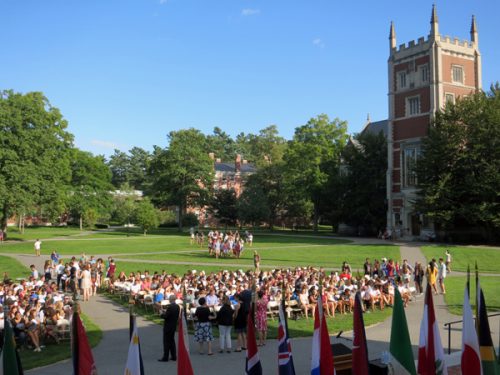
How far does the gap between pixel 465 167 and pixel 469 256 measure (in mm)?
11148

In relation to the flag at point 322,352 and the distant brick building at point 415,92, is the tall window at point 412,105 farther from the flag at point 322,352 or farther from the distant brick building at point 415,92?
the flag at point 322,352

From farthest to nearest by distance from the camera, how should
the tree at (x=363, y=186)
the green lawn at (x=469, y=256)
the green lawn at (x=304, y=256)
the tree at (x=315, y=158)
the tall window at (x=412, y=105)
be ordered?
the tree at (x=315, y=158), the tree at (x=363, y=186), the tall window at (x=412, y=105), the green lawn at (x=304, y=256), the green lawn at (x=469, y=256)

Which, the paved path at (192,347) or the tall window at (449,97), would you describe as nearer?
the paved path at (192,347)

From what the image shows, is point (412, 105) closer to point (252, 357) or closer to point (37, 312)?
point (37, 312)

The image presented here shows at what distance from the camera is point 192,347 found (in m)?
14.8

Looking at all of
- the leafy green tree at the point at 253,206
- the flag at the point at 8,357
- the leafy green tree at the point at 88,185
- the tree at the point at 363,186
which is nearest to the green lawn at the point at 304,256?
the tree at the point at 363,186

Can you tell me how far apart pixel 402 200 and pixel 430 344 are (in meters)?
51.1

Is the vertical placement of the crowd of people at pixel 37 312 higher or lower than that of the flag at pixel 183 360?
lower

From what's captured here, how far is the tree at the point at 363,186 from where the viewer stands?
201 feet

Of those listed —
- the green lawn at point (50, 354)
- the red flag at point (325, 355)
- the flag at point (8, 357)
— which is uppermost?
the flag at point (8, 357)

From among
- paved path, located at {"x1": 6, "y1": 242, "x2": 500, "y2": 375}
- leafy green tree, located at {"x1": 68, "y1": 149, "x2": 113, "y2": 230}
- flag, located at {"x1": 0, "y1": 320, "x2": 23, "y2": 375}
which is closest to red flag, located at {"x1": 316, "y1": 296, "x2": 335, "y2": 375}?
flag, located at {"x1": 0, "y1": 320, "x2": 23, "y2": 375}

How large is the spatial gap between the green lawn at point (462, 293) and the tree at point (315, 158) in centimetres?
4239

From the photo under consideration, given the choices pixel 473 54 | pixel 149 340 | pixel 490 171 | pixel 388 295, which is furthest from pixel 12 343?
pixel 473 54

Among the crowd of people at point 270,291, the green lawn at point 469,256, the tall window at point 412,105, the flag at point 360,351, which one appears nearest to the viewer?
the flag at point 360,351
